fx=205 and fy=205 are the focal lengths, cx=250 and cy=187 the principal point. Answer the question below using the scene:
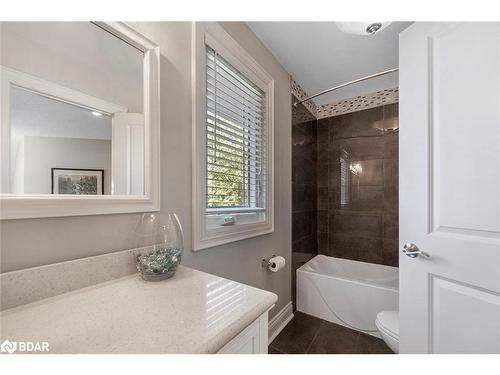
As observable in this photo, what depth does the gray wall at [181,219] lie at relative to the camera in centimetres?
57

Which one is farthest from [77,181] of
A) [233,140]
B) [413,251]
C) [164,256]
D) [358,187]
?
[358,187]

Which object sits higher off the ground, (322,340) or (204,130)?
(204,130)

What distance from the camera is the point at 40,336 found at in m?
0.42

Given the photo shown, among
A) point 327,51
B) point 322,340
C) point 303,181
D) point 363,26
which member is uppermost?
A: point 327,51

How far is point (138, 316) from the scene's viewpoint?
485mm

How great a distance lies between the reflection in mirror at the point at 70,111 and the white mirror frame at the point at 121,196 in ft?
0.05

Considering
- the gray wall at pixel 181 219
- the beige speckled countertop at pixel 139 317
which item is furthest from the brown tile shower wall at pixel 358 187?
the beige speckled countertop at pixel 139 317

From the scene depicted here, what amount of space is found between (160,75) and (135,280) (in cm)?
80

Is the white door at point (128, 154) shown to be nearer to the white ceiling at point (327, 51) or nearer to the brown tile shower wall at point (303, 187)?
the white ceiling at point (327, 51)

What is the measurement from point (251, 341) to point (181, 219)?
1.90ft

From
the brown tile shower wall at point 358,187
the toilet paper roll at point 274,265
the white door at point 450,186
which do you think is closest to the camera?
the white door at point 450,186

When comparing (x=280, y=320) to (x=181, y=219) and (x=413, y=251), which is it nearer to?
(x=413, y=251)

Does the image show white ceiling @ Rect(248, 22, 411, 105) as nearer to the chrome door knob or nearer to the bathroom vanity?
the chrome door knob

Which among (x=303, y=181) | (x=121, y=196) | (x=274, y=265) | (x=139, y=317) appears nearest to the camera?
(x=139, y=317)
